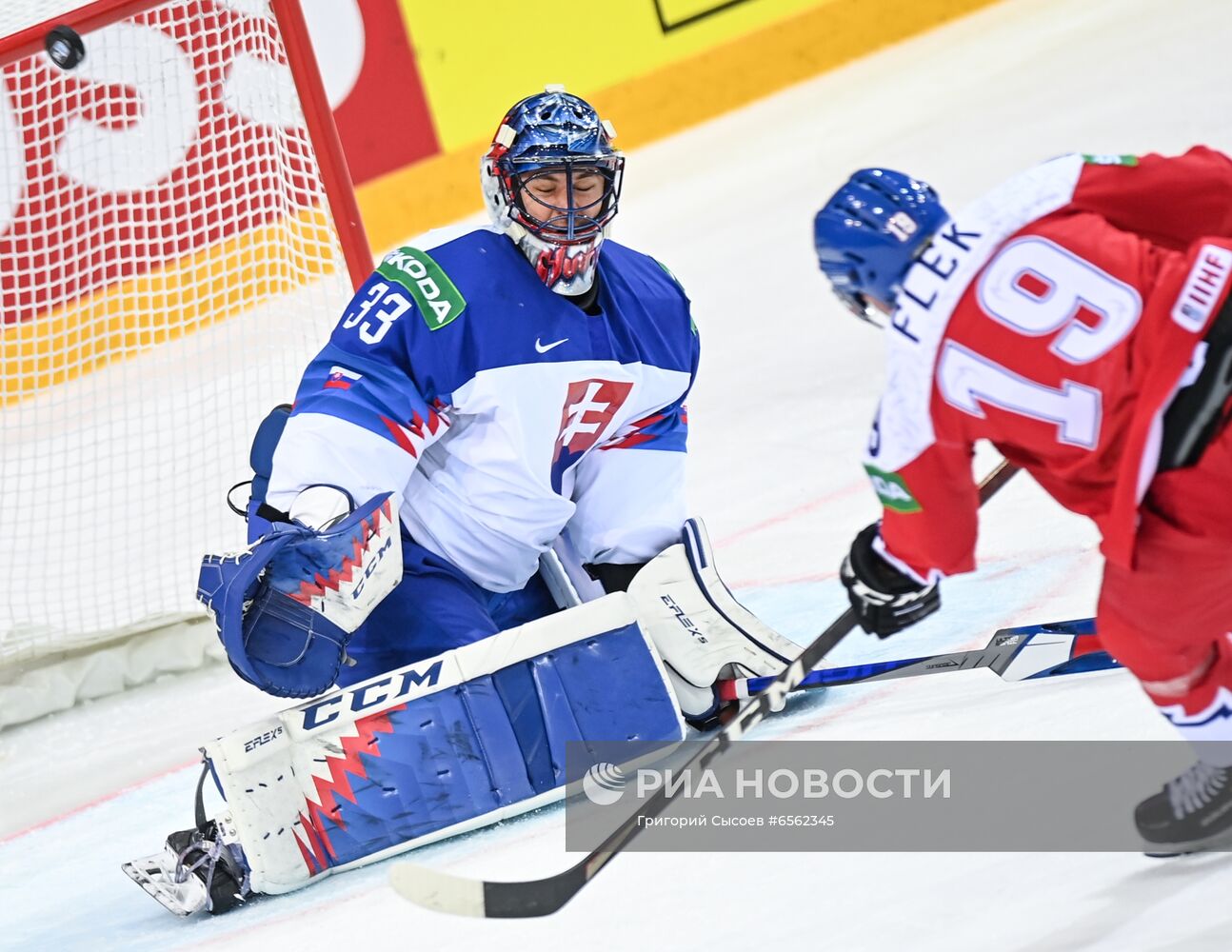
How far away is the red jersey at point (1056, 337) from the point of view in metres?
1.68

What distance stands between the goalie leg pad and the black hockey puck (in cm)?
153

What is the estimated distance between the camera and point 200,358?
Result: 4.09m

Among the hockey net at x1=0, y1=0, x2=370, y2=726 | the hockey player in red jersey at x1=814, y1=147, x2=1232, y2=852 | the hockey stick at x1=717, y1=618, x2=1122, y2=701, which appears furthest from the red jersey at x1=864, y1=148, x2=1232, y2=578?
the hockey net at x1=0, y1=0, x2=370, y2=726

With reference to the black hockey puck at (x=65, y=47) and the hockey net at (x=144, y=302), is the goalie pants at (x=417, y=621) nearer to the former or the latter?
the hockey net at (x=144, y=302)

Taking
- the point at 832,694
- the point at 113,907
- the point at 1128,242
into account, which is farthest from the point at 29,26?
the point at 1128,242

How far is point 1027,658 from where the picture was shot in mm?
2400

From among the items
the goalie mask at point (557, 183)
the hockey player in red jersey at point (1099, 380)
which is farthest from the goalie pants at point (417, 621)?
the hockey player in red jersey at point (1099, 380)

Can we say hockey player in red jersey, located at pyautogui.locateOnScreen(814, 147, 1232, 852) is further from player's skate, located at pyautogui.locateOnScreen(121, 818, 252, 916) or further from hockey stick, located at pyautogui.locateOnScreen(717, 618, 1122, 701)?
player's skate, located at pyautogui.locateOnScreen(121, 818, 252, 916)

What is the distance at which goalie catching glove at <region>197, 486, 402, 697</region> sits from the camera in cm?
235

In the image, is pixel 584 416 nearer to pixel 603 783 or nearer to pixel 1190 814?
pixel 603 783

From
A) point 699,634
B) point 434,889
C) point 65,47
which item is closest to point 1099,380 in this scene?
point 434,889

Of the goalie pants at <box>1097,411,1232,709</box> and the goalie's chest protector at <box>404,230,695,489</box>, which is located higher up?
the goalie's chest protector at <box>404,230,695,489</box>

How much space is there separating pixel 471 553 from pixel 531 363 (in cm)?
37

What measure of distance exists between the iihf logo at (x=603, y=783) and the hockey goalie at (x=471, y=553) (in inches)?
2.1
